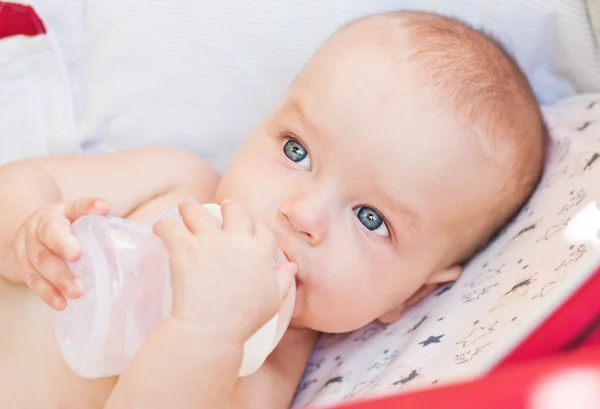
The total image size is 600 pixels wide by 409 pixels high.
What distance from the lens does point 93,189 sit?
1248 millimetres

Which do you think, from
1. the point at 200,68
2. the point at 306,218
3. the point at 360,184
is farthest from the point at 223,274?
the point at 200,68

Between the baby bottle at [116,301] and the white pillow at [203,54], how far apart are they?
557mm

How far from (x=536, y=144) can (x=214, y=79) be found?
0.63 metres

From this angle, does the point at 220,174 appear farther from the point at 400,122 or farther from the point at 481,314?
the point at 481,314

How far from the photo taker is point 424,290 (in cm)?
127

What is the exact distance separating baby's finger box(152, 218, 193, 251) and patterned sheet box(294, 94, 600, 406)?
360mm

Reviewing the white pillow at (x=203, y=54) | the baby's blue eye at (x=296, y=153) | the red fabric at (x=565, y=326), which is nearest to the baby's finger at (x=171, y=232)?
the baby's blue eye at (x=296, y=153)

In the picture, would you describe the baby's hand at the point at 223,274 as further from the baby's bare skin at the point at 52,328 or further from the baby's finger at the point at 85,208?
the baby's bare skin at the point at 52,328

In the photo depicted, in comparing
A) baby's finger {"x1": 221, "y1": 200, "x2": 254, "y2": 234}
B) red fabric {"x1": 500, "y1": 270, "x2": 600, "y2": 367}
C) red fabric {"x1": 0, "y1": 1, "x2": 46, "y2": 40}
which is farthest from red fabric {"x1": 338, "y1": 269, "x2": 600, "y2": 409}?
red fabric {"x1": 0, "y1": 1, "x2": 46, "y2": 40}

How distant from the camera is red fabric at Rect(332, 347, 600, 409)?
Result: 25.8 inches

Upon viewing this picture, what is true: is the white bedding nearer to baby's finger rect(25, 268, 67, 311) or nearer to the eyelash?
the eyelash

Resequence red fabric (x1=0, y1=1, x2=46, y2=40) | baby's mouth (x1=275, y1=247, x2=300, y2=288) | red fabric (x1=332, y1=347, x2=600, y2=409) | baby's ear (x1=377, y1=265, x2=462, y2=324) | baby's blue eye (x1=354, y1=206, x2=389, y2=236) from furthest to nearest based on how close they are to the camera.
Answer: red fabric (x1=0, y1=1, x2=46, y2=40) → baby's ear (x1=377, y1=265, x2=462, y2=324) → baby's blue eye (x1=354, y1=206, x2=389, y2=236) → baby's mouth (x1=275, y1=247, x2=300, y2=288) → red fabric (x1=332, y1=347, x2=600, y2=409)

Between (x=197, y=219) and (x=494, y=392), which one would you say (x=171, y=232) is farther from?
(x=494, y=392)

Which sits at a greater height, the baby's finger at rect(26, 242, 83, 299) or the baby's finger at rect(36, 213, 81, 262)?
the baby's finger at rect(36, 213, 81, 262)
